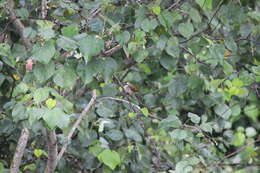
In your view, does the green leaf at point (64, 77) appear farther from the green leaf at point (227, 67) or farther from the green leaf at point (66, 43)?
the green leaf at point (227, 67)

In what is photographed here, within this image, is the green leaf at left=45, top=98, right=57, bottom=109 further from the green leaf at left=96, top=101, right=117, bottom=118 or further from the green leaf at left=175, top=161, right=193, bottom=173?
the green leaf at left=175, top=161, right=193, bottom=173

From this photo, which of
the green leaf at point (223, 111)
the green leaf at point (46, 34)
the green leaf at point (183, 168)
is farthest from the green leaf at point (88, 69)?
the green leaf at point (223, 111)

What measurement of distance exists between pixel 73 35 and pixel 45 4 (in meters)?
0.32

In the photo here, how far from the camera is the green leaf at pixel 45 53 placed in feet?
3.62

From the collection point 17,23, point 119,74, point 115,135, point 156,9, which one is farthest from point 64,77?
point 119,74

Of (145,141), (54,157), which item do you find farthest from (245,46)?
(54,157)

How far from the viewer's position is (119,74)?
193cm

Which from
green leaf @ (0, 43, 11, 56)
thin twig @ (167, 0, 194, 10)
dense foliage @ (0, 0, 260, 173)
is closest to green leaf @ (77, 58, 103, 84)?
dense foliage @ (0, 0, 260, 173)

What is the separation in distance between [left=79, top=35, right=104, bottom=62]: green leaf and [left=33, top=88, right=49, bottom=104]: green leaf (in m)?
0.14

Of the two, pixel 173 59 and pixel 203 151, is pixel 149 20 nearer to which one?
pixel 173 59

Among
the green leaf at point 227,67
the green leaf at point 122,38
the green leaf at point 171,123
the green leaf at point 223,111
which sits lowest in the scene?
the green leaf at point 223,111

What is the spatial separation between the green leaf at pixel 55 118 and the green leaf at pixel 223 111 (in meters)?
0.79

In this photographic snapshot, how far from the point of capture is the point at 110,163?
4.99 feet

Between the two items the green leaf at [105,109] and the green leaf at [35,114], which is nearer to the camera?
the green leaf at [35,114]
